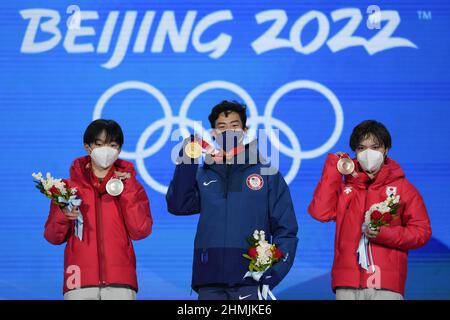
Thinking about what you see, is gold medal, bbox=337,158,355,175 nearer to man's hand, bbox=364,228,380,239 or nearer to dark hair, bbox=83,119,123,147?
man's hand, bbox=364,228,380,239

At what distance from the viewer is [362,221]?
5582 mm

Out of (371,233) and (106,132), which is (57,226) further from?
(371,233)

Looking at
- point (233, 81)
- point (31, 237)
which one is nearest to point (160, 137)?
point (233, 81)

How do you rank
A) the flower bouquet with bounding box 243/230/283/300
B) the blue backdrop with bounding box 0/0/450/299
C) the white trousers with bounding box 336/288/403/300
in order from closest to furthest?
the flower bouquet with bounding box 243/230/283/300, the white trousers with bounding box 336/288/403/300, the blue backdrop with bounding box 0/0/450/299

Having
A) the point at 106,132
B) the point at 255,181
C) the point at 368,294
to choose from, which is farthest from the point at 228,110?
the point at 368,294

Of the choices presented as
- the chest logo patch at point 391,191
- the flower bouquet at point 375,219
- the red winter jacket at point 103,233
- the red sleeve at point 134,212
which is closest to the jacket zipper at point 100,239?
the red winter jacket at point 103,233

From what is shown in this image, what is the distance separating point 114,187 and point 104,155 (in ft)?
0.60

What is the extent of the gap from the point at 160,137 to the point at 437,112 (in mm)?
1830

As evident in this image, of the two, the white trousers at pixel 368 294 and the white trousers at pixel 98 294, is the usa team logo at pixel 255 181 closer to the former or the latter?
the white trousers at pixel 368 294

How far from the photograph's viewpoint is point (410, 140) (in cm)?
683

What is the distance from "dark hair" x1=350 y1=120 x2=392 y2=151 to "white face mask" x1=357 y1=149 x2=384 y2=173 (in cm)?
8

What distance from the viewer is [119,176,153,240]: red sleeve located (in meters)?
5.53

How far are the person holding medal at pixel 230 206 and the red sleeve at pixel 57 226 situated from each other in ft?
1.85

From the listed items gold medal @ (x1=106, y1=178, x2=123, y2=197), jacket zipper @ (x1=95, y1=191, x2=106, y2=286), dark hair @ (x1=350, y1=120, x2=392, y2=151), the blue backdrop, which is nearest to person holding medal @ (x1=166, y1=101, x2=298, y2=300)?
gold medal @ (x1=106, y1=178, x2=123, y2=197)
